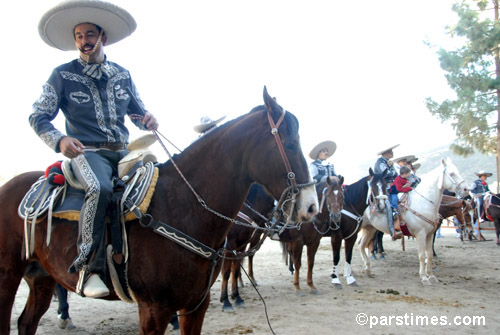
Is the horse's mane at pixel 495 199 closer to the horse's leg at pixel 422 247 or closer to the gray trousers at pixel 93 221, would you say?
the horse's leg at pixel 422 247

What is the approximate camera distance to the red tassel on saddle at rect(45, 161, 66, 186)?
2838mm

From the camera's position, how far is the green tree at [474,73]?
15895 millimetres

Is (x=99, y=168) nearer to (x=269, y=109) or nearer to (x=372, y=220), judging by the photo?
(x=269, y=109)

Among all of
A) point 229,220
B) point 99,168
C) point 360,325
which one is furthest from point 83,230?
point 360,325

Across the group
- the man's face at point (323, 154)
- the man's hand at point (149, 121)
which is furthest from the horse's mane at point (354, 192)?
the man's hand at point (149, 121)

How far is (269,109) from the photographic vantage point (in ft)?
8.52

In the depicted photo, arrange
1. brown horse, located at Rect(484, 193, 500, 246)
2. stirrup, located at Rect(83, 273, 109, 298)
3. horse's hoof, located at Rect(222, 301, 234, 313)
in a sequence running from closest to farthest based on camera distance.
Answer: stirrup, located at Rect(83, 273, 109, 298) → horse's hoof, located at Rect(222, 301, 234, 313) → brown horse, located at Rect(484, 193, 500, 246)

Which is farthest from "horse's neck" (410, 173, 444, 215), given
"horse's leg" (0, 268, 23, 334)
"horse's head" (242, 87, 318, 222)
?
"horse's leg" (0, 268, 23, 334)

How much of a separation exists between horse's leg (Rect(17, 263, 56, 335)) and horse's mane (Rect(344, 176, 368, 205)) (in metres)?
7.07

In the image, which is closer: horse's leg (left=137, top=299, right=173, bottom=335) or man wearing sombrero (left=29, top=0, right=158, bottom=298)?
horse's leg (left=137, top=299, right=173, bottom=335)

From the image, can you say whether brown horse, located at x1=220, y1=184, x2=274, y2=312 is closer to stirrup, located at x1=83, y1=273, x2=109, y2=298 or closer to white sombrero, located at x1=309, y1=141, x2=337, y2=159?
white sombrero, located at x1=309, y1=141, x2=337, y2=159

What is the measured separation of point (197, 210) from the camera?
8.62ft

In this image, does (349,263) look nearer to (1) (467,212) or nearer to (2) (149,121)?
(2) (149,121)
